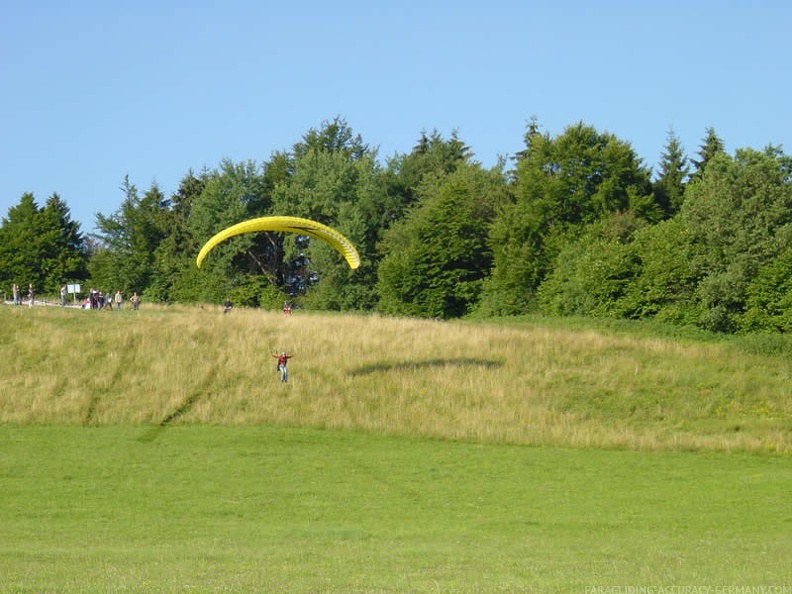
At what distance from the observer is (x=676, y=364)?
3972 cm

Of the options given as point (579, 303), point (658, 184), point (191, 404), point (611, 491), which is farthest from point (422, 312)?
point (611, 491)

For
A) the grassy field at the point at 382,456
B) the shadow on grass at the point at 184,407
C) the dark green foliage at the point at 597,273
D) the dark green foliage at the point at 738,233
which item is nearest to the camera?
the grassy field at the point at 382,456

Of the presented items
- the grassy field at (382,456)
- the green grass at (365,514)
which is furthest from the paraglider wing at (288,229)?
the green grass at (365,514)

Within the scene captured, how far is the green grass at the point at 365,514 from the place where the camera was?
38.7ft

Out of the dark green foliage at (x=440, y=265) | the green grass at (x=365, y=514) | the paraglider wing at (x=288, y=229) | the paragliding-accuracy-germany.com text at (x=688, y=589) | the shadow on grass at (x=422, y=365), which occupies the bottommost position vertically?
the green grass at (x=365, y=514)

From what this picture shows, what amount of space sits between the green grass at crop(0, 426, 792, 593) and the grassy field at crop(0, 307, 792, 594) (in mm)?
101

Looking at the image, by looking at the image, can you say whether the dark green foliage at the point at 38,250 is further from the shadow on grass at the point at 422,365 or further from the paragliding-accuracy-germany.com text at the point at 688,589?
the paragliding-accuracy-germany.com text at the point at 688,589

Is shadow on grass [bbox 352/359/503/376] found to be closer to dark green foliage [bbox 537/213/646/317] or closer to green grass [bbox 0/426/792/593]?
green grass [bbox 0/426/792/593]

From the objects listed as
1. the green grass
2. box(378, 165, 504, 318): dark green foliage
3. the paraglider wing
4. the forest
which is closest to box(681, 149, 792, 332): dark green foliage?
the forest

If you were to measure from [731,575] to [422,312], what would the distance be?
198 feet

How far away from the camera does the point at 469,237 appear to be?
243 feet

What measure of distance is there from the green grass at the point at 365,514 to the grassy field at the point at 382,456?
0.10 metres

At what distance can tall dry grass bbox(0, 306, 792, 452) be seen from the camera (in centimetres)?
3319

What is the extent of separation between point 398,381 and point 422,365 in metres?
2.20
